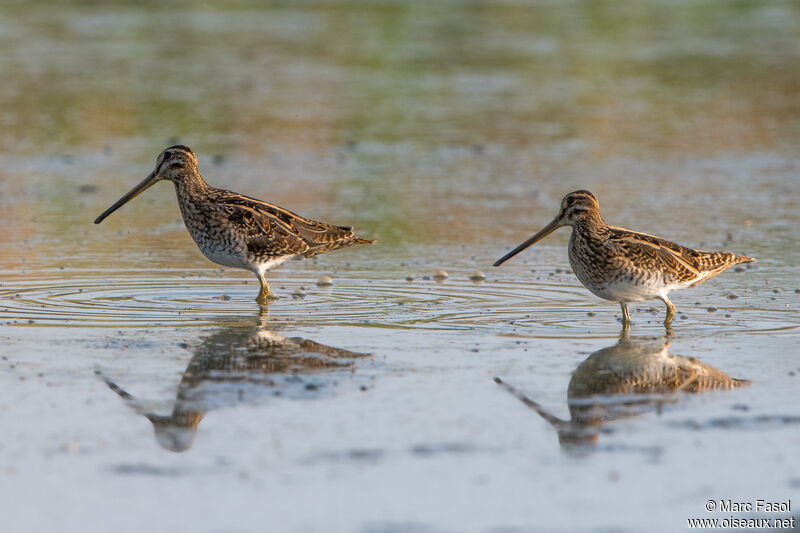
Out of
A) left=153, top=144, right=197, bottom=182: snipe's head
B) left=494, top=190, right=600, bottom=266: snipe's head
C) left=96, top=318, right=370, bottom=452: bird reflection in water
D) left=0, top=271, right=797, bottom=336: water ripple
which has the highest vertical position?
left=153, top=144, right=197, bottom=182: snipe's head

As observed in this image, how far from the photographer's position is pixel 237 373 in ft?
22.9

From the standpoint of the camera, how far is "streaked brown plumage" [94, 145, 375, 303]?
9.40 m

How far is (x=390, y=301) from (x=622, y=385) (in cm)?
256

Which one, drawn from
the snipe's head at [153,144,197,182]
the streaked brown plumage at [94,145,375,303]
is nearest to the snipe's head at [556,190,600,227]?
the streaked brown plumage at [94,145,375,303]

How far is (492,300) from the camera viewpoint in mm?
9086

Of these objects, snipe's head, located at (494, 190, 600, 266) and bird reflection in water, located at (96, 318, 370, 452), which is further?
snipe's head, located at (494, 190, 600, 266)

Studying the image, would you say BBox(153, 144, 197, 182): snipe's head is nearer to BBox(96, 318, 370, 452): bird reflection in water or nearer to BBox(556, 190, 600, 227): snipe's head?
BBox(96, 318, 370, 452): bird reflection in water

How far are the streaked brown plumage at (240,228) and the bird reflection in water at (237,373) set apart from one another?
Result: 1.30 meters

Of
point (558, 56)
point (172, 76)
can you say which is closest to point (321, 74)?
point (172, 76)

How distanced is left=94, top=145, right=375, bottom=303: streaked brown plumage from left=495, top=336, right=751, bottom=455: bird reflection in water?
2825 millimetres

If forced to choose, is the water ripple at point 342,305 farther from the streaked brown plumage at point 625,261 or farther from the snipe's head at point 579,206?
the snipe's head at point 579,206

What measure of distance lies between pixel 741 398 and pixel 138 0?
2423 cm

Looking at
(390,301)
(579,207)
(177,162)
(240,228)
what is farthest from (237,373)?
(177,162)

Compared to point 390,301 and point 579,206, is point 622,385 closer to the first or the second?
point 579,206
